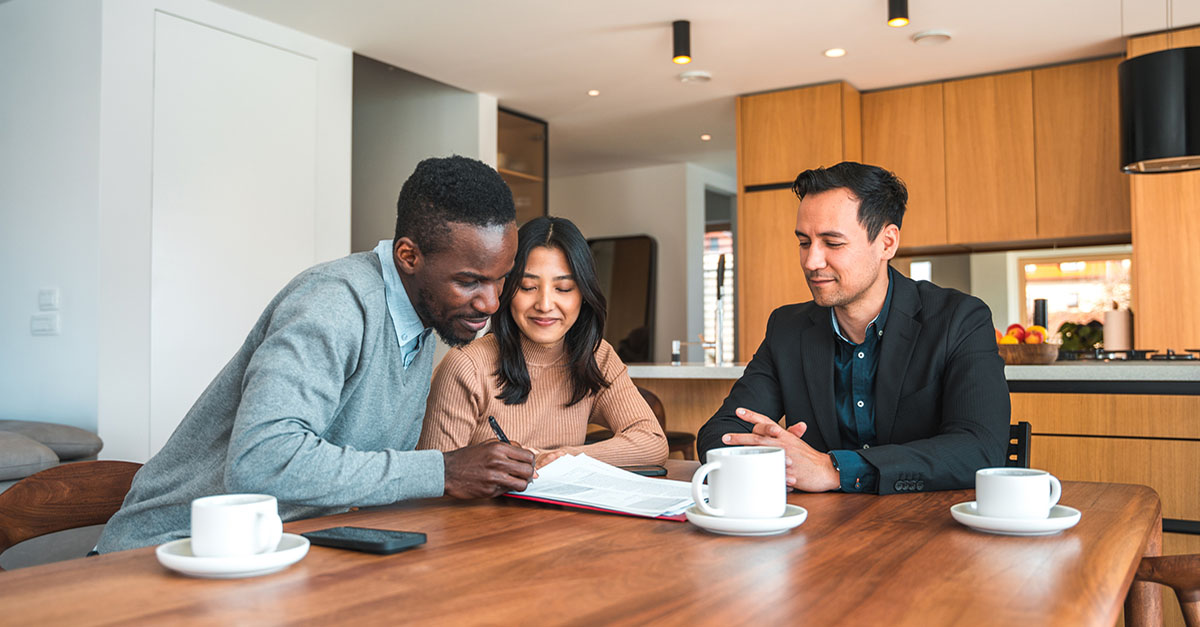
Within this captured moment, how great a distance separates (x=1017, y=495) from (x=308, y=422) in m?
0.84

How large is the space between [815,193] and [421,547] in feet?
3.79

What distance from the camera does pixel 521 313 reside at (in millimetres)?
1956

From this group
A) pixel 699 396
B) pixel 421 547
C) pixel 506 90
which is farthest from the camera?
pixel 506 90

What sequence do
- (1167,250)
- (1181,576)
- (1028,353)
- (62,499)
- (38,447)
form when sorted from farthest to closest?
1. (1167,250)
2. (1028,353)
3. (38,447)
4. (62,499)
5. (1181,576)

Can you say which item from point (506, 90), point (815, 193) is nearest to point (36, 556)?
point (815, 193)

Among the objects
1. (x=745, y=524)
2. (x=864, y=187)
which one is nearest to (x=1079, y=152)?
(x=864, y=187)

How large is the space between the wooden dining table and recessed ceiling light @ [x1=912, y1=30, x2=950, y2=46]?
397cm

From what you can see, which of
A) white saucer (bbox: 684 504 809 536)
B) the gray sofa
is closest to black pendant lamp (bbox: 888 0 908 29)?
white saucer (bbox: 684 504 809 536)

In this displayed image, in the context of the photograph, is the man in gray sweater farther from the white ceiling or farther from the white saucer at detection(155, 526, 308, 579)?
the white ceiling

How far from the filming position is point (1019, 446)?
5.18 feet

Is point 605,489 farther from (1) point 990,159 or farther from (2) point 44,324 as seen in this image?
(1) point 990,159

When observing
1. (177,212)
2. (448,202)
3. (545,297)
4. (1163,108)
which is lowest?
(545,297)

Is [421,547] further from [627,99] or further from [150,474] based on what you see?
[627,99]

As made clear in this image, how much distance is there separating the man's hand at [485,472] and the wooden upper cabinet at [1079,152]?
15.6ft
